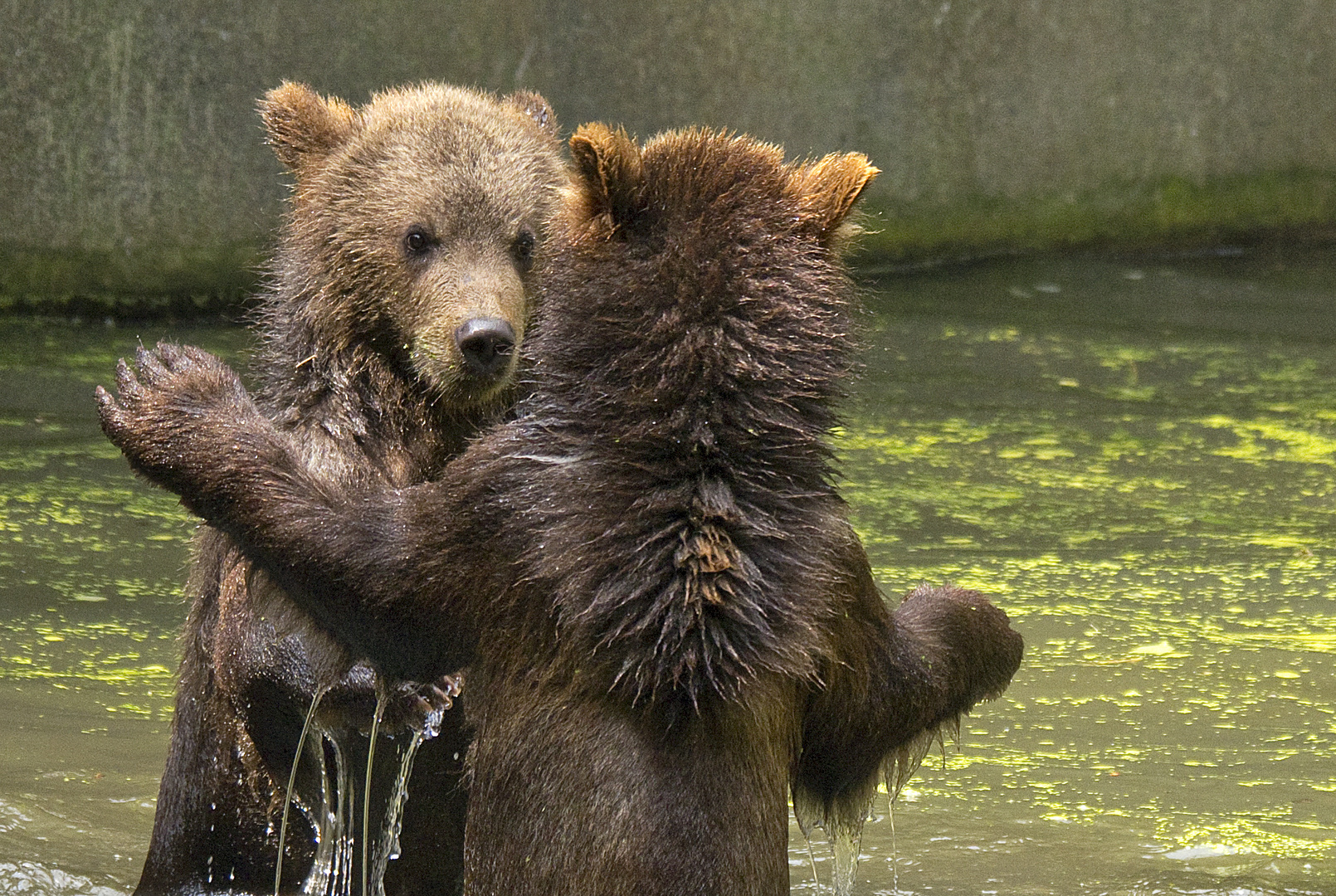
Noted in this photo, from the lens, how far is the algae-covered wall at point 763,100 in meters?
10.5

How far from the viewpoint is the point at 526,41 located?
11.2 metres

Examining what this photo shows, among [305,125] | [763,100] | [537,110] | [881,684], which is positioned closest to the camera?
[881,684]

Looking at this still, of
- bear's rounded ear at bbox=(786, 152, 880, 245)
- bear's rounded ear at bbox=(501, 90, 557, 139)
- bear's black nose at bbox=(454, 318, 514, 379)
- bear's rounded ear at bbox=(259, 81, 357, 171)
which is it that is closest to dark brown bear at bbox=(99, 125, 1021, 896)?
bear's rounded ear at bbox=(786, 152, 880, 245)

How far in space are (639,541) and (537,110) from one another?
221 centimetres

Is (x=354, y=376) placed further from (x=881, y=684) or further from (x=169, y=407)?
(x=881, y=684)

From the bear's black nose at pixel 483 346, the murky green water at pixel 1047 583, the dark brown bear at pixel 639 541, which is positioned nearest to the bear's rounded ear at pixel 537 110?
the bear's black nose at pixel 483 346

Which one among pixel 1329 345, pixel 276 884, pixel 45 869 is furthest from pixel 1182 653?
pixel 1329 345

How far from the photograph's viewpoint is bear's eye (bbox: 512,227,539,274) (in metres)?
4.61

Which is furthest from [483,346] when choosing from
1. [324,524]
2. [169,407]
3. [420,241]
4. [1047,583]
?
[1047,583]

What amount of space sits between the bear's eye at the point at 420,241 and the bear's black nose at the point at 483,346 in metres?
0.37

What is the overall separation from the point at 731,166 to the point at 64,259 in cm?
807

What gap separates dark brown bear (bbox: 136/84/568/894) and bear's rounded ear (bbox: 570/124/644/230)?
3.26 ft

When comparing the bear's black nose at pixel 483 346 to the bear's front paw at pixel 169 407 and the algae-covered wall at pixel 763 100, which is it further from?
the algae-covered wall at pixel 763 100

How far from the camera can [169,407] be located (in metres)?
3.66
